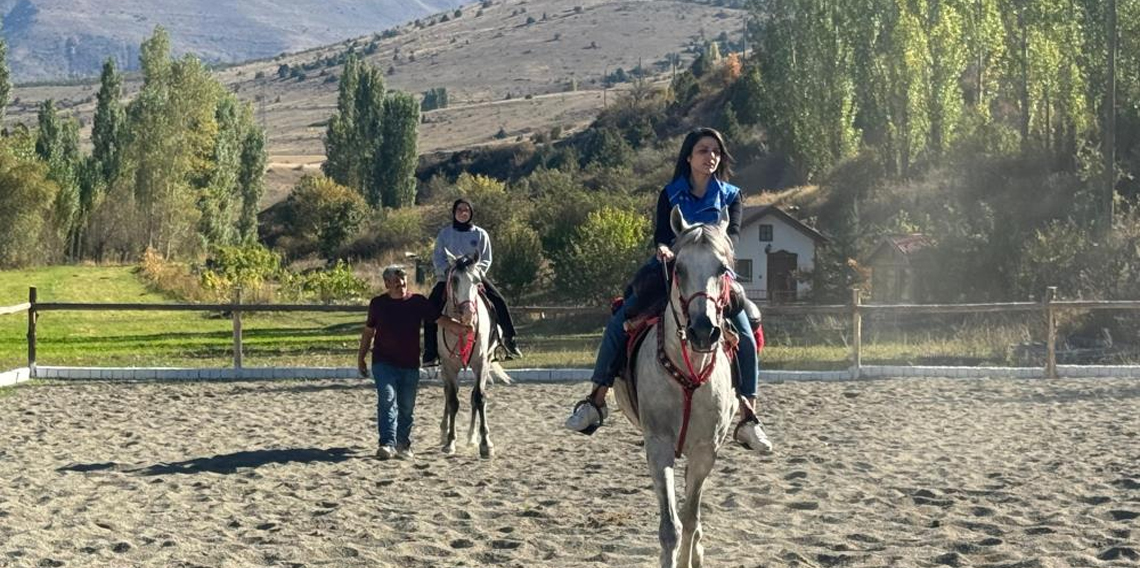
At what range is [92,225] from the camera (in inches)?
2360

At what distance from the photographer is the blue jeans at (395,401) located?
1275cm

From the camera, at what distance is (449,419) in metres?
13.3

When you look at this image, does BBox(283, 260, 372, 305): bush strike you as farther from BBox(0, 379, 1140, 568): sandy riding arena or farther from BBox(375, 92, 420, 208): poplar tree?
BBox(375, 92, 420, 208): poplar tree

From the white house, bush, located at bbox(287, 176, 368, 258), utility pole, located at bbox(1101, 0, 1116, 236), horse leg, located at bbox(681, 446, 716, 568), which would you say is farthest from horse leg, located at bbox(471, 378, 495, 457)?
bush, located at bbox(287, 176, 368, 258)

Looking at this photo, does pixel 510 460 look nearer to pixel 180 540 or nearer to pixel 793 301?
pixel 180 540

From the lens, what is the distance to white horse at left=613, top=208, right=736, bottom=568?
21.8 feet

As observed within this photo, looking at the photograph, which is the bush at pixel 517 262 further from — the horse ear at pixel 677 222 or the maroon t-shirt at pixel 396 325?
the horse ear at pixel 677 222

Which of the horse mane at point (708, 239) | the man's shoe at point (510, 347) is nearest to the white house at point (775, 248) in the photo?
the man's shoe at point (510, 347)

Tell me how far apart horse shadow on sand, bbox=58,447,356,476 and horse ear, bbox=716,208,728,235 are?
620 cm

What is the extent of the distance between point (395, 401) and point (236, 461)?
1585 mm

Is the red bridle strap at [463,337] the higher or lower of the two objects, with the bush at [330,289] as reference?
lower

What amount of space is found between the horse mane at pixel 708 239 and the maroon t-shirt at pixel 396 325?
252 inches

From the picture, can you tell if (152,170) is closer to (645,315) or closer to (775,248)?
(775,248)

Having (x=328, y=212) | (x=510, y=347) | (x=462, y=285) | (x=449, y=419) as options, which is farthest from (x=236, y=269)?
(x=462, y=285)
